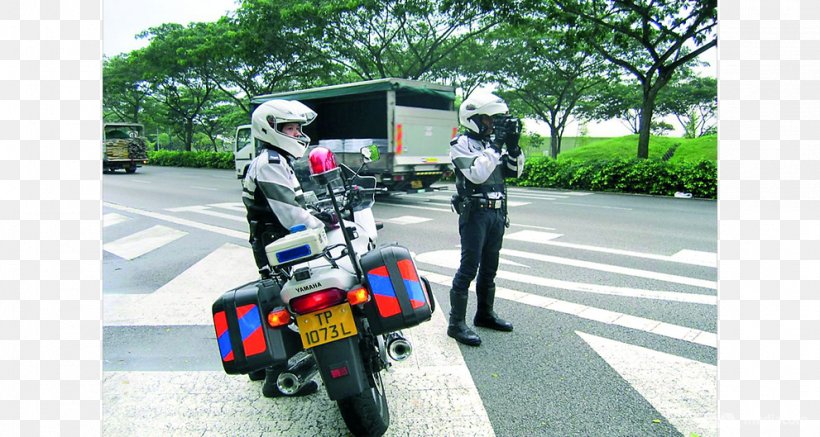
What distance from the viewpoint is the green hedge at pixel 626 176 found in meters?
12.4

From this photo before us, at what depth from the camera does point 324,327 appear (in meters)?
2.23

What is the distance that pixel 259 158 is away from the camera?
2543 millimetres

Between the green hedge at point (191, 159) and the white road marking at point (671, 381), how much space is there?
25.0 metres

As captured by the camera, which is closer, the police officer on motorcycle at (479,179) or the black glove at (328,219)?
the black glove at (328,219)

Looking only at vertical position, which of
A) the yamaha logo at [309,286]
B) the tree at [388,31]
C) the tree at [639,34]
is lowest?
the yamaha logo at [309,286]

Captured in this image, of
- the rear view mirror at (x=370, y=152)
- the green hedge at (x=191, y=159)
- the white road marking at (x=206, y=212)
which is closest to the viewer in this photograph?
the rear view mirror at (x=370, y=152)

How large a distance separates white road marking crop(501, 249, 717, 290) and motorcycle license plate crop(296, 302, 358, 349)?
393 cm

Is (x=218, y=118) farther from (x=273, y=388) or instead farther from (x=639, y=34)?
(x=273, y=388)

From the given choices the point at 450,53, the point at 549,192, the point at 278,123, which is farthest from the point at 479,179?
the point at 450,53

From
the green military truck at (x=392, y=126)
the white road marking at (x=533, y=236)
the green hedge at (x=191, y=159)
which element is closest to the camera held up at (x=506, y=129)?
the white road marking at (x=533, y=236)

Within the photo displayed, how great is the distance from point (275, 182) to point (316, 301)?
624mm

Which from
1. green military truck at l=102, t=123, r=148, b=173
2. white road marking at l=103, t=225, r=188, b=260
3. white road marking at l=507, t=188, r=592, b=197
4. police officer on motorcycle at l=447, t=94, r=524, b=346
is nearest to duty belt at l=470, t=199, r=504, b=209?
police officer on motorcycle at l=447, t=94, r=524, b=346

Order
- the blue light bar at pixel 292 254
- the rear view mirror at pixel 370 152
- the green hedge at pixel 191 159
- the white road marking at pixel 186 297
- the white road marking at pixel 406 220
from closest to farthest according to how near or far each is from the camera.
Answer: the blue light bar at pixel 292 254 < the rear view mirror at pixel 370 152 < the white road marking at pixel 186 297 < the white road marking at pixel 406 220 < the green hedge at pixel 191 159

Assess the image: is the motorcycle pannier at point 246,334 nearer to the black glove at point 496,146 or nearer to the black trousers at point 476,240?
the black trousers at point 476,240
